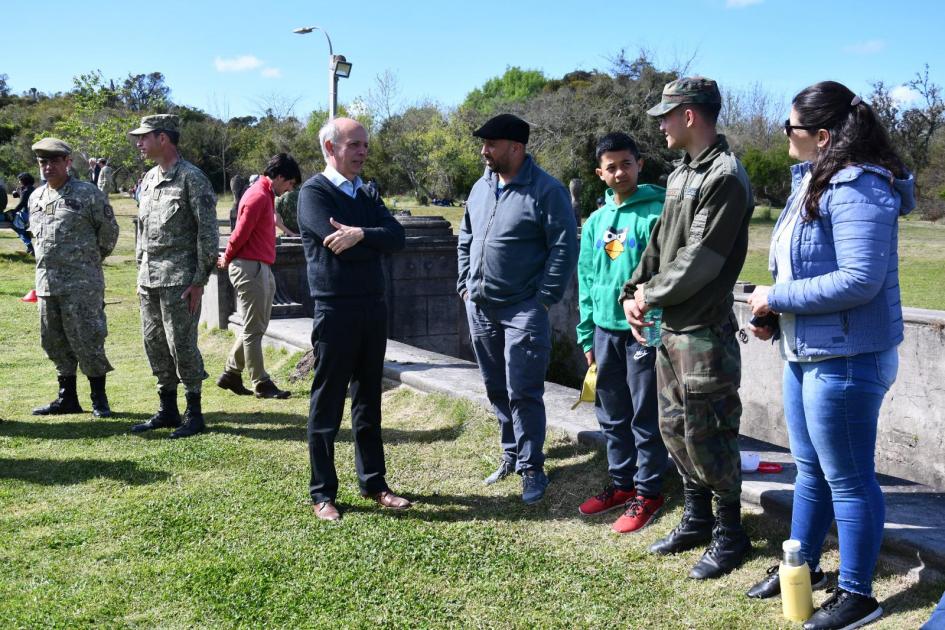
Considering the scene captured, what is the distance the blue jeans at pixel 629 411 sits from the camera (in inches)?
159

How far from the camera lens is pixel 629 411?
428cm

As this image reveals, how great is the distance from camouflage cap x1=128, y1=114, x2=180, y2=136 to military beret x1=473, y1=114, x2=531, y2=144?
2.16 m

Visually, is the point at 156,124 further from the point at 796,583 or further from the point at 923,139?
the point at 923,139

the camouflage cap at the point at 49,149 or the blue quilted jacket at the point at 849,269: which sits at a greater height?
the camouflage cap at the point at 49,149

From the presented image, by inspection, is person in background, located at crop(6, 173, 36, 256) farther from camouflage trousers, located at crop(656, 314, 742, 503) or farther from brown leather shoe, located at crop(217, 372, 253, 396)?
camouflage trousers, located at crop(656, 314, 742, 503)

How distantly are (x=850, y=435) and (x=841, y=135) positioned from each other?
98cm

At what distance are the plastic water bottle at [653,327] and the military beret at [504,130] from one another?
1.27 meters

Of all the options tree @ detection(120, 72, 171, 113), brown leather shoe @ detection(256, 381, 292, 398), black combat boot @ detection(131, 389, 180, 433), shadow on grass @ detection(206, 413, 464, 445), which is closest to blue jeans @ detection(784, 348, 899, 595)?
shadow on grass @ detection(206, 413, 464, 445)

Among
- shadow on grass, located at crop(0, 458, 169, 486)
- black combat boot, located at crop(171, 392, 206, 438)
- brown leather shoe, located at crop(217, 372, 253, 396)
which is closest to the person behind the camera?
shadow on grass, located at crop(0, 458, 169, 486)

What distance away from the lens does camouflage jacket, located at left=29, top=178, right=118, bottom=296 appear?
621 cm

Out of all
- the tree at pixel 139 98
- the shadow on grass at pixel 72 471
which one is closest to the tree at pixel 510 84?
the tree at pixel 139 98

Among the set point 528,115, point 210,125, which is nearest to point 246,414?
point 528,115

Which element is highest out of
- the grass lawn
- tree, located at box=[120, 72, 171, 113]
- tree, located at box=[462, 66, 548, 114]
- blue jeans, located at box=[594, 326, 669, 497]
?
tree, located at box=[462, 66, 548, 114]

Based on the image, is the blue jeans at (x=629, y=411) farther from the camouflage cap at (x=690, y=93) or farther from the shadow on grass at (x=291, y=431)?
the shadow on grass at (x=291, y=431)
